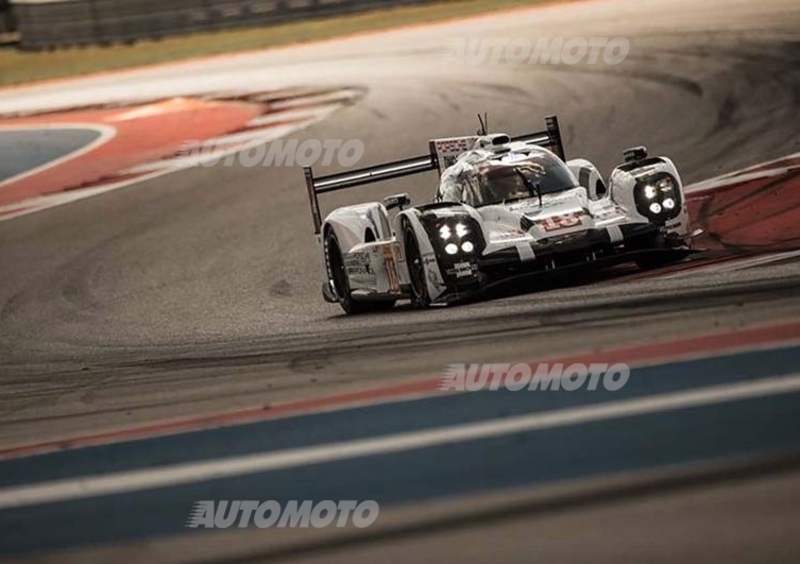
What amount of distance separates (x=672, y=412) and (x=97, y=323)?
7649 mm

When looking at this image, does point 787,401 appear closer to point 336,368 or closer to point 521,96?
point 336,368

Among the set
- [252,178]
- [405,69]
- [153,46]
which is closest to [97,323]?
[252,178]

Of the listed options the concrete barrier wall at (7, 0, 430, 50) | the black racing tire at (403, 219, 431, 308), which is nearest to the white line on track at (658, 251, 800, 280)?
the black racing tire at (403, 219, 431, 308)

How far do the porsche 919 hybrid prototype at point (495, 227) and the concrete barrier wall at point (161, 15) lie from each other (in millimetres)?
13881

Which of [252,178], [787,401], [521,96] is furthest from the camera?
[521,96]

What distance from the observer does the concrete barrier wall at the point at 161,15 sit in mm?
25328

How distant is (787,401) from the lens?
221 inches

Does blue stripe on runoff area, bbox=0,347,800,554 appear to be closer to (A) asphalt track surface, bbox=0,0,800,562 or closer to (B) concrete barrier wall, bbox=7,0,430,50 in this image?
(A) asphalt track surface, bbox=0,0,800,562

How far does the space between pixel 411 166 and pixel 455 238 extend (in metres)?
2.08

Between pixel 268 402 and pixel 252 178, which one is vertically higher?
pixel 268 402

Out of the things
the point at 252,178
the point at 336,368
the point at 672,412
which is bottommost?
the point at 252,178

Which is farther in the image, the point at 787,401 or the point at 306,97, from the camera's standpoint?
the point at 306,97

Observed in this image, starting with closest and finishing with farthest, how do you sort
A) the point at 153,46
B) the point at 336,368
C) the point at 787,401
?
the point at 787,401, the point at 336,368, the point at 153,46

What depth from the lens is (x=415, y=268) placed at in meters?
10.6
